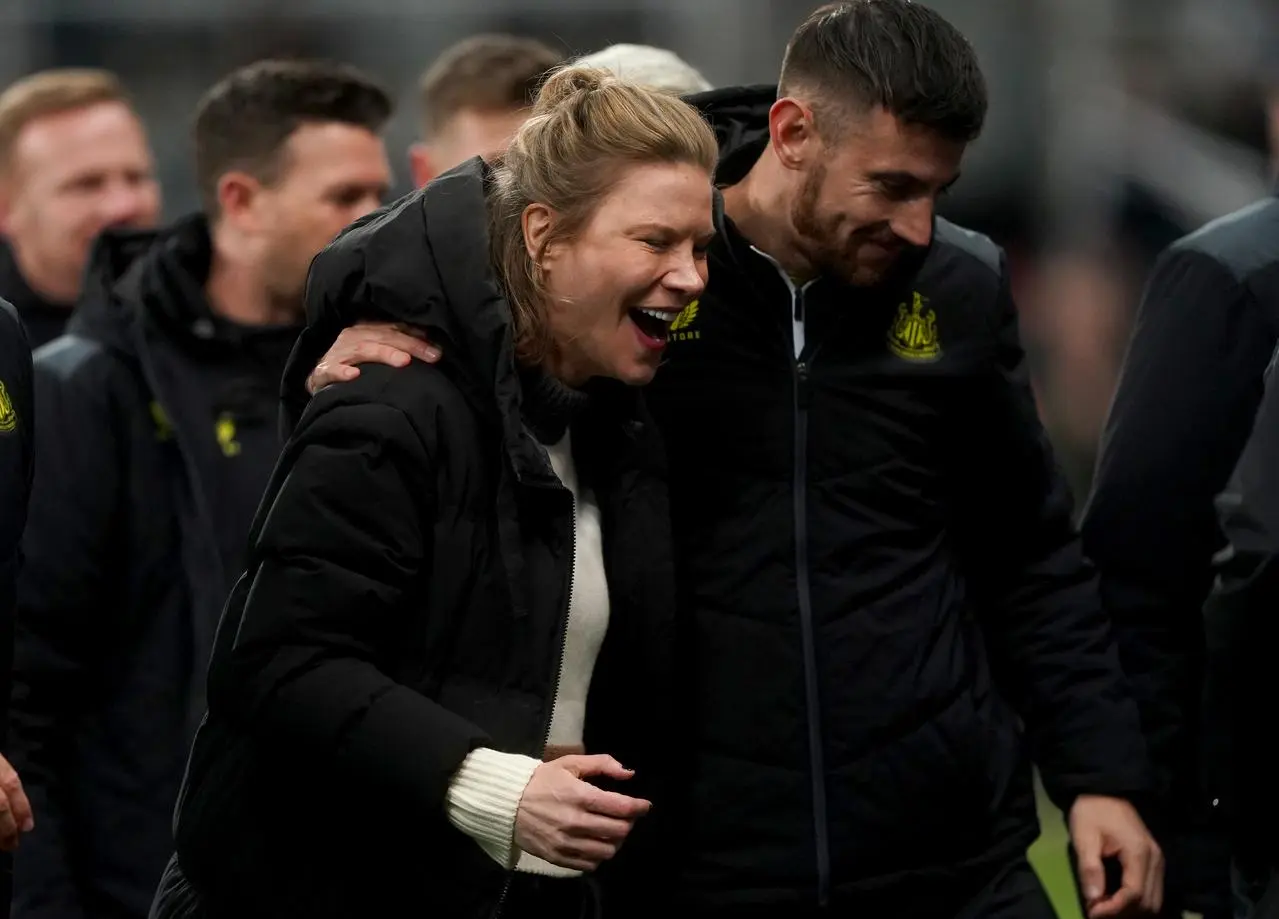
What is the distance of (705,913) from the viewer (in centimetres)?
330

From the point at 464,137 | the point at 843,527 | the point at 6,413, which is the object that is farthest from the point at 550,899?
the point at 464,137

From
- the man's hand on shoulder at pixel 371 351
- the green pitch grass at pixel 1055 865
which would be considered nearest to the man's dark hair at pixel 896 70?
the man's hand on shoulder at pixel 371 351

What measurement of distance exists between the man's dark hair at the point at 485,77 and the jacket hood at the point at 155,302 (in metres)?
0.93

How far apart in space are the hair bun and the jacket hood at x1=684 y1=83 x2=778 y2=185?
1.63ft

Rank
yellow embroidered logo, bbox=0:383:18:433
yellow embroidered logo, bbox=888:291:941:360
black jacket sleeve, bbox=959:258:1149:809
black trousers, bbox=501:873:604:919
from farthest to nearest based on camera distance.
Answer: black jacket sleeve, bbox=959:258:1149:809 → yellow embroidered logo, bbox=888:291:941:360 → yellow embroidered logo, bbox=0:383:18:433 → black trousers, bbox=501:873:604:919

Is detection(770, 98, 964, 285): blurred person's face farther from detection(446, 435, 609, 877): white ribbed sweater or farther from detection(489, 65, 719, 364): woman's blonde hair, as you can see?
detection(446, 435, 609, 877): white ribbed sweater

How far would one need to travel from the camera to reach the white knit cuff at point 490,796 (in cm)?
262

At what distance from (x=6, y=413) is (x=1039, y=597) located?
61.1 inches

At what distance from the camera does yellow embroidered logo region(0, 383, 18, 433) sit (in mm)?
3102

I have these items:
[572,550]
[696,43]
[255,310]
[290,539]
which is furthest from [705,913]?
[696,43]

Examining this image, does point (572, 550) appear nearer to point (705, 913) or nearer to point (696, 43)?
point (705, 913)

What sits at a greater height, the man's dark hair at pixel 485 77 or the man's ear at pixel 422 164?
the man's dark hair at pixel 485 77

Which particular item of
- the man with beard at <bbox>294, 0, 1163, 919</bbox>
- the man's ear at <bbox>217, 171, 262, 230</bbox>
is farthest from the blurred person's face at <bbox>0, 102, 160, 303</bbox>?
the man with beard at <bbox>294, 0, 1163, 919</bbox>

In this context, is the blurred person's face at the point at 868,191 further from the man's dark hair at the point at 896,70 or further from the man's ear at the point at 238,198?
the man's ear at the point at 238,198
